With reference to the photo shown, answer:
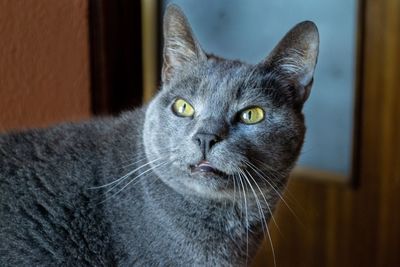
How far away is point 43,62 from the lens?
1421 millimetres

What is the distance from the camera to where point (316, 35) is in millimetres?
1035

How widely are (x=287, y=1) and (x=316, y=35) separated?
885 millimetres

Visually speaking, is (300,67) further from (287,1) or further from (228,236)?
(287,1)

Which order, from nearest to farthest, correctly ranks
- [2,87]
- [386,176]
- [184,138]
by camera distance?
[184,138] < [2,87] < [386,176]

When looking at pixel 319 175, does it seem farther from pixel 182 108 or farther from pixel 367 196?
pixel 182 108

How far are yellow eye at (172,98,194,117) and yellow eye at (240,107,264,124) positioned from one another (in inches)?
3.9

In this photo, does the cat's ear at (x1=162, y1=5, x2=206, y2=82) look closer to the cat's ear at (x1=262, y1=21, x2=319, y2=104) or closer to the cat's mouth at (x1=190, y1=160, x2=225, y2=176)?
the cat's ear at (x1=262, y1=21, x2=319, y2=104)

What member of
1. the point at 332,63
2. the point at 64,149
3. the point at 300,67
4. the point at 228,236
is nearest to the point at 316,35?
the point at 300,67

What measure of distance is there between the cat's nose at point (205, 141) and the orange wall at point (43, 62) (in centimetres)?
60

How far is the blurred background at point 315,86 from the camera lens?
1415 mm

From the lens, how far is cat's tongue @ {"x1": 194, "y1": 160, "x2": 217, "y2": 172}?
981 millimetres

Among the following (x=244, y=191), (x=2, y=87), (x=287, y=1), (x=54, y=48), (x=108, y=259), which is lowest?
(x=108, y=259)

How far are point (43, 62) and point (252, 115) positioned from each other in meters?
0.63

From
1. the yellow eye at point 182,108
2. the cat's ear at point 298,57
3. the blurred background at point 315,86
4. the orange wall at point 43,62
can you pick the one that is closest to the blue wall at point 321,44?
the blurred background at point 315,86
